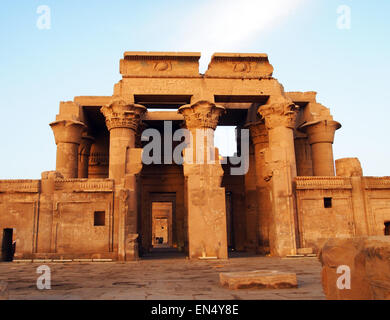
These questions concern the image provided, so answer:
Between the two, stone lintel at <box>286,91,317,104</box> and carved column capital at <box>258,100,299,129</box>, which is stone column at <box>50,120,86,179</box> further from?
stone lintel at <box>286,91,317,104</box>

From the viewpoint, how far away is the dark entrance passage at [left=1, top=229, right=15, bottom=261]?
13.2m

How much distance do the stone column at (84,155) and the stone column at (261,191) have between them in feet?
27.6

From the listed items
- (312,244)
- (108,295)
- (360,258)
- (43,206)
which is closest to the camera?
(360,258)

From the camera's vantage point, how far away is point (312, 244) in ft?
46.1

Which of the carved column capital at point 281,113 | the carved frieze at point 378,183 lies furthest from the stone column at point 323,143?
the carved column capital at point 281,113

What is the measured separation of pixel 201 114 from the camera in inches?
556

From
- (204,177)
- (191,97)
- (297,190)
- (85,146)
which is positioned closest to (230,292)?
(204,177)

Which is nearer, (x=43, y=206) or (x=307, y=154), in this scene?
(x=43, y=206)

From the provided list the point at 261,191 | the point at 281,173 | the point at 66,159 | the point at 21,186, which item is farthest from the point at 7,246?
the point at 281,173

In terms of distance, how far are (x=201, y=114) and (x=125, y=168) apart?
3634mm

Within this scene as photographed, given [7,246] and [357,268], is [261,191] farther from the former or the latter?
[357,268]

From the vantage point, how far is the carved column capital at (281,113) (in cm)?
1470
